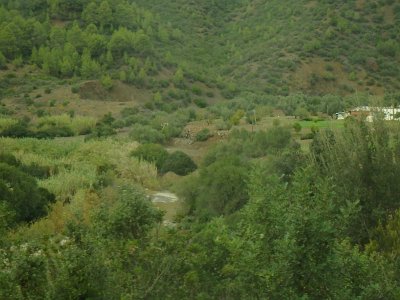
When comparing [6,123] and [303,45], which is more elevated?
[303,45]

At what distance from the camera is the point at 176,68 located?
6444 cm

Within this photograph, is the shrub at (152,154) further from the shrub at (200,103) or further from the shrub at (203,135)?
the shrub at (200,103)

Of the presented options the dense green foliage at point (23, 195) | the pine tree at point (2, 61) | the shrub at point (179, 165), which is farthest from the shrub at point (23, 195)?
the pine tree at point (2, 61)

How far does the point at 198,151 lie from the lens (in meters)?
35.9

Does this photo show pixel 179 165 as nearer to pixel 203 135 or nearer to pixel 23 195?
pixel 203 135

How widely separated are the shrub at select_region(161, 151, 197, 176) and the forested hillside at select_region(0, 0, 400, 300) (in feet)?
0.23

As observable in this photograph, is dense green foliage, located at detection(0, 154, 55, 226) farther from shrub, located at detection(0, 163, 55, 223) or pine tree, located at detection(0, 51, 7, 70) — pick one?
pine tree, located at detection(0, 51, 7, 70)

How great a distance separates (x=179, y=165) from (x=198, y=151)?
7.05 meters

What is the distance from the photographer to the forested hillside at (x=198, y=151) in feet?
26.7

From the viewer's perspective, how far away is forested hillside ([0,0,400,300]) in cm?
813

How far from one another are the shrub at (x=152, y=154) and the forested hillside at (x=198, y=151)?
0.13 metres

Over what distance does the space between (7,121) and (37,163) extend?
1437 centimetres

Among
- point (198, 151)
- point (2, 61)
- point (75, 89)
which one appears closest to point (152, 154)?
point (198, 151)

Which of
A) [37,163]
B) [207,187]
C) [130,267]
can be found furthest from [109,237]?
[37,163]
